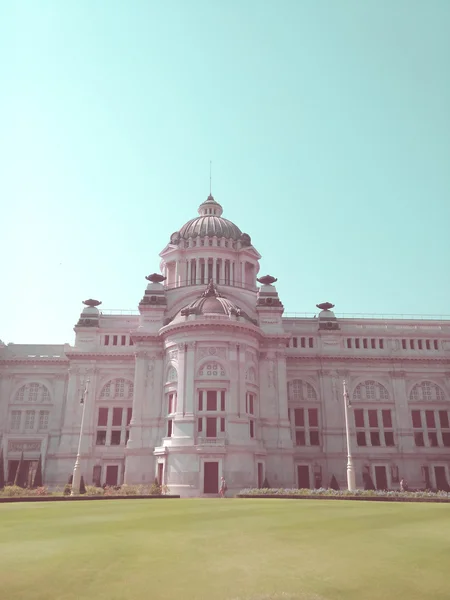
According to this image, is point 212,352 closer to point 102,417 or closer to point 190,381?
point 190,381

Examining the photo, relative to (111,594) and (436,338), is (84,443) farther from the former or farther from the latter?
(111,594)

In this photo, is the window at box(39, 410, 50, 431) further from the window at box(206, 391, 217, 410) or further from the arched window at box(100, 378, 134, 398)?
the window at box(206, 391, 217, 410)

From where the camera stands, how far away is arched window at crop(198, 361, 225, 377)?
4947 cm

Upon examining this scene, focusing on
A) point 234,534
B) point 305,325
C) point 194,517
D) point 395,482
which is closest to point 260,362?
point 305,325

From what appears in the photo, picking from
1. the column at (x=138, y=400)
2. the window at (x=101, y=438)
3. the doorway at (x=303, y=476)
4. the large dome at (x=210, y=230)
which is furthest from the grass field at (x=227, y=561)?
the large dome at (x=210, y=230)

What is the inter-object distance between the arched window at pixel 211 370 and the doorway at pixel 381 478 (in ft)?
75.8

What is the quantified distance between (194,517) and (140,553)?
8.21 m

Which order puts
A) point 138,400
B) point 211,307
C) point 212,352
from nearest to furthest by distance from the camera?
point 212,352, point 211,307, point 138,400

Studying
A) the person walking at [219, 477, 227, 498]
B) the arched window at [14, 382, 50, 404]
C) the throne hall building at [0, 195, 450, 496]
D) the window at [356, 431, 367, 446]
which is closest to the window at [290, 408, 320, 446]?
the throne hall building at [0, 195, 450, 496]

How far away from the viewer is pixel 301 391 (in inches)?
2372

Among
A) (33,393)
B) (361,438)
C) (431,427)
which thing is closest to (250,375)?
(361,438)

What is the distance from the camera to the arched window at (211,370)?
162 ft

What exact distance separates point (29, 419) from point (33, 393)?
315 cm

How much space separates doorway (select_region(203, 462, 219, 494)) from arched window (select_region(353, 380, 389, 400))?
22698 millimetres
